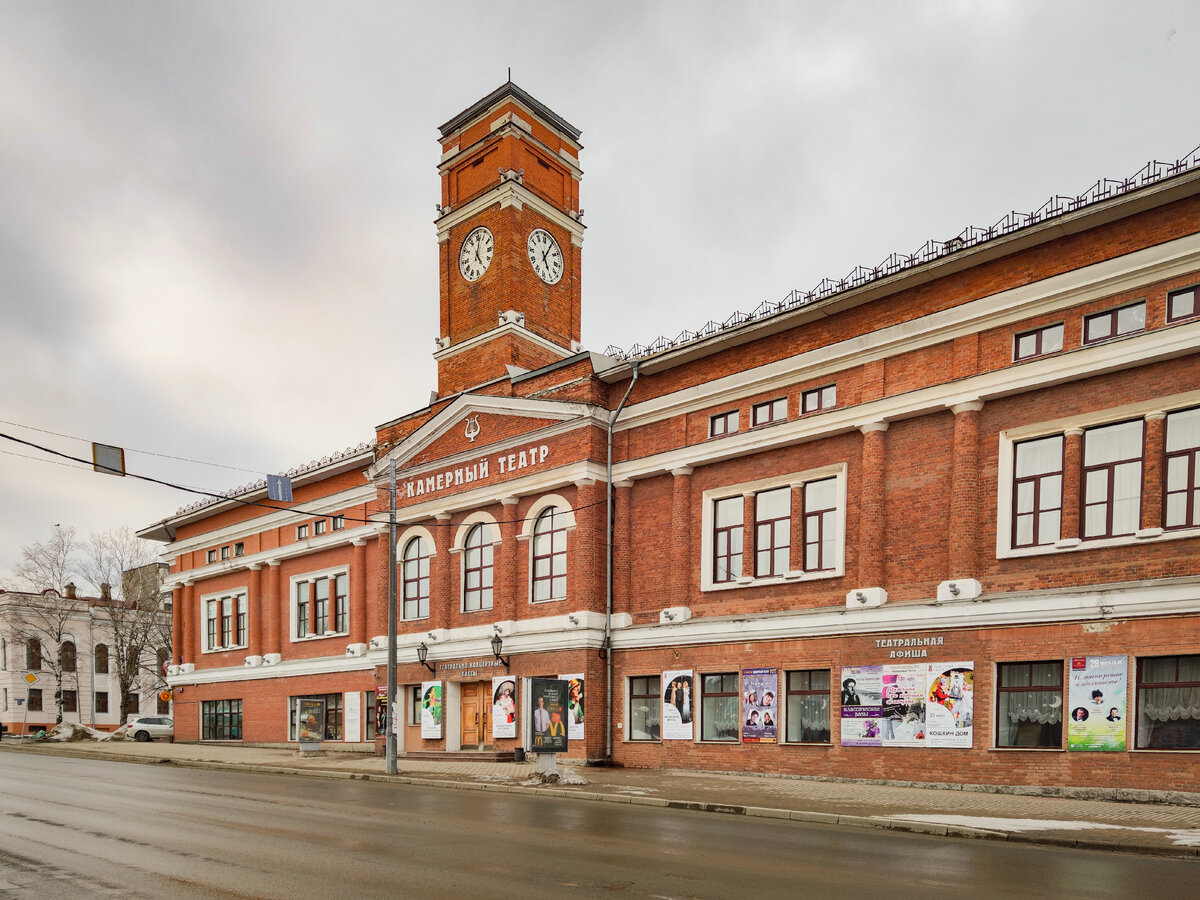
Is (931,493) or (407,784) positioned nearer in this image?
(931,493)

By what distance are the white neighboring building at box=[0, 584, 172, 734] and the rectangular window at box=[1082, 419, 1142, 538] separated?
191ft

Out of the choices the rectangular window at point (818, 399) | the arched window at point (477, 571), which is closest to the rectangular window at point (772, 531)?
the rectangular window at point (818, 399)

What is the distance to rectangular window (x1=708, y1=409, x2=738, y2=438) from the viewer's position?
925 inches

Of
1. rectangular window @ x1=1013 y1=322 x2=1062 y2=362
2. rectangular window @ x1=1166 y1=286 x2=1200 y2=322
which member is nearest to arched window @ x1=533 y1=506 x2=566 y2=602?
rectangular window @ x1=1013 y1=322 x2=1062 y2=362

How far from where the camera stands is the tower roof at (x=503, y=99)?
33.4 metres

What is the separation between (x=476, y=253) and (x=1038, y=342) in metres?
20.1

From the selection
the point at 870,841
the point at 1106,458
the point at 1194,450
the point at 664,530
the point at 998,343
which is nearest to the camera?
the point at 870,841

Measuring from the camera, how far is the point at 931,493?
19.8 meters

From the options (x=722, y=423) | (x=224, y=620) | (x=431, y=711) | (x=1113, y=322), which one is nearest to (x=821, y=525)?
(x=722, y=423)

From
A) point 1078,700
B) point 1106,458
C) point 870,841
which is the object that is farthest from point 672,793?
point 1106,458

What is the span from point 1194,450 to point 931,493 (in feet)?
15.8

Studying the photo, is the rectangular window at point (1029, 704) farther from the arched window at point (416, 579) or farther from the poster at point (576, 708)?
the arched window at point (416, 579)

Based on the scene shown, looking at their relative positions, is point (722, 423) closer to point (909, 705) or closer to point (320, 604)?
point (909, 705)

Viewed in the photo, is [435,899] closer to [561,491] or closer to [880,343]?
[880,343]
